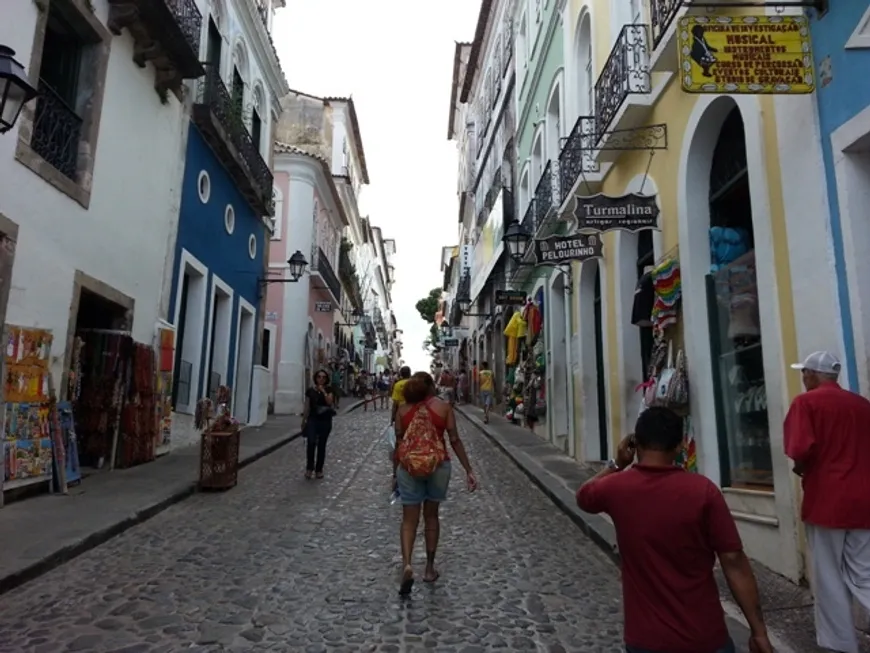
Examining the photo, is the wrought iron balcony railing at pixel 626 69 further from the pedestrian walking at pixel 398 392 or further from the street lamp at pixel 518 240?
the pedestrian walking at pixel 398 392

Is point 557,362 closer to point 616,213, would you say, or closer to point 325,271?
point 616,213

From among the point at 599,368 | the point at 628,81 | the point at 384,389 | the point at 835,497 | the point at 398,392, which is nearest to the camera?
the point at 835,497

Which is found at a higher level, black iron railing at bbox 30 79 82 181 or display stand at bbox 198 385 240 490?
black iron railing at bbox 30 79 82 181

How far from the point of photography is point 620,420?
8.87 meters

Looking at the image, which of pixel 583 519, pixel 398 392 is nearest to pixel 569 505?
pixel 583 519

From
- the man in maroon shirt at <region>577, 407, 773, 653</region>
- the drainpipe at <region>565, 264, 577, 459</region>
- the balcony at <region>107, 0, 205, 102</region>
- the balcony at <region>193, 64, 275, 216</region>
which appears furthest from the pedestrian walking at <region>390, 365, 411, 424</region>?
the balcony at <region>193, 64, 275, 216</region>

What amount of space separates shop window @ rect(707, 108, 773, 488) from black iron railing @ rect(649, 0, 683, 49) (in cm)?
107

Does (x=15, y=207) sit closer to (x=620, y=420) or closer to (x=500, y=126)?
(x=620, y=420)

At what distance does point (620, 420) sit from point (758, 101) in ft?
15.3

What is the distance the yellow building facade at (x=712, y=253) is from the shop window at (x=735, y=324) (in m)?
→ 0.02

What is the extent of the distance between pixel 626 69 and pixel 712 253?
2724mm

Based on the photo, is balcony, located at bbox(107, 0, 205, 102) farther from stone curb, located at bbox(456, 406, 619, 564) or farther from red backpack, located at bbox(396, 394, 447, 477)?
stone curb, located at bbox(456, 406, 619, 564)

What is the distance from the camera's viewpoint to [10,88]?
490 cm

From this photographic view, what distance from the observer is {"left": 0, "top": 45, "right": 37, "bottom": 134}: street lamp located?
476 cm
